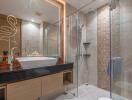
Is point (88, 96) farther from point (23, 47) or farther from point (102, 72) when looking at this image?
point (23, 47)

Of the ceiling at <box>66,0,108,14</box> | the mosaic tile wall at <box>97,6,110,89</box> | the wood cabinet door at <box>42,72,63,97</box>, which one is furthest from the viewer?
the mosaic tile wall at <box>97,6,110,89</box>

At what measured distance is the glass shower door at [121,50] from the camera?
226 cm

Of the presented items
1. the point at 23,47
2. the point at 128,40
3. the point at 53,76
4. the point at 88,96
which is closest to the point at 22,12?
the point at 23,47

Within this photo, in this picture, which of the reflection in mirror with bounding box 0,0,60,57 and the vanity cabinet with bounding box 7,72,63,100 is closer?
the vanity cabinet with bounding box 7,72,63,100

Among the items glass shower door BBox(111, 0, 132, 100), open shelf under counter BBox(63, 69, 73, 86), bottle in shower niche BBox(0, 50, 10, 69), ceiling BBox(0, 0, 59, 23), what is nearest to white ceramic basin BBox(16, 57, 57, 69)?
bottle in shower niche BBox(0, 50, 10, 69)

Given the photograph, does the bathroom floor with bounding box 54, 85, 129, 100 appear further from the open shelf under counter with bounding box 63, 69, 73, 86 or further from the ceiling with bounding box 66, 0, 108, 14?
the ceiling with bounding box 66, 0, 108, 14

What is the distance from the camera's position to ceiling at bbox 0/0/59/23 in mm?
1944

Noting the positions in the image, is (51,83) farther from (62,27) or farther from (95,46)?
(95,46)

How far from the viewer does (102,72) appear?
3.11m

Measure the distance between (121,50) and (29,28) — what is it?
6.73ft

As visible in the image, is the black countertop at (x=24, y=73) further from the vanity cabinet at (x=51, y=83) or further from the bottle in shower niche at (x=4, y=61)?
the bottle in shower niche at (x=4, y=61)

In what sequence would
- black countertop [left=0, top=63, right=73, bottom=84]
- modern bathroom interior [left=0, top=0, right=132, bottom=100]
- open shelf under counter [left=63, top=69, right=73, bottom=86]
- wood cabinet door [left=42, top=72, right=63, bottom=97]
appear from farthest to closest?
open shelf under counter [left=63, top=69, right=73, bottom=86] < wood cabinet door [left=42, top=72, right=63, bottom=97] < modern bathroom interior [left=0, top=0, right=132, bottom=100] < black countertop [left=0, top=63, right=73, bottom=84]

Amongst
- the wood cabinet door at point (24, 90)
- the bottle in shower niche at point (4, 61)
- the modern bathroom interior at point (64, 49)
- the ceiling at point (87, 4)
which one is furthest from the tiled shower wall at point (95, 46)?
the bottle in shower niche at point (4, 61)

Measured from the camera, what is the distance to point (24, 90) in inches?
68.6
